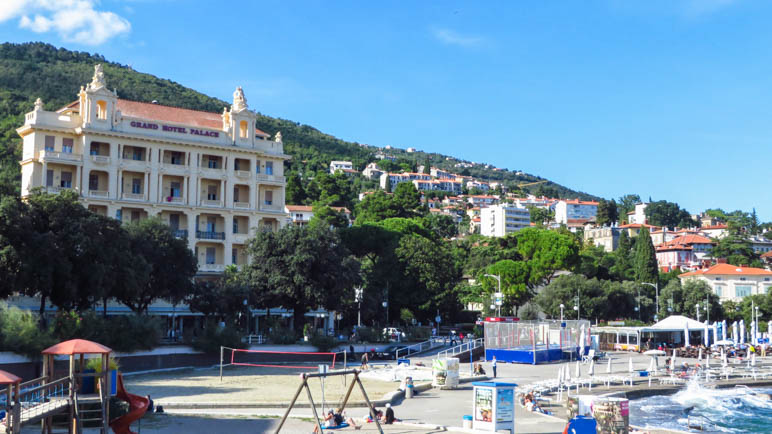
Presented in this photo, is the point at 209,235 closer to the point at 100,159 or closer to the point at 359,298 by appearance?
the point at 100,159

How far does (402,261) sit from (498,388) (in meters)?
49.4

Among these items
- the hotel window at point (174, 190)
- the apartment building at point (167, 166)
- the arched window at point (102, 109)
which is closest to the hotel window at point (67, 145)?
the apartment building at point (167, 166)

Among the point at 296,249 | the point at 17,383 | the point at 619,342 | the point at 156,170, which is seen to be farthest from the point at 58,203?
the point at 619,342

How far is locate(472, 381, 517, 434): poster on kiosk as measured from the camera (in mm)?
22797

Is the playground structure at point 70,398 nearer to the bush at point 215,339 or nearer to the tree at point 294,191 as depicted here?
the bush at point 215,339

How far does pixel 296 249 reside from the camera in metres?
56.2

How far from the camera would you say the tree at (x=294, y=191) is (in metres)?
141

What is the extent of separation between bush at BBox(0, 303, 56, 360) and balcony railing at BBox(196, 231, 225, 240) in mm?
31420

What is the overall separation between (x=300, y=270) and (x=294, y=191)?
3449 inches

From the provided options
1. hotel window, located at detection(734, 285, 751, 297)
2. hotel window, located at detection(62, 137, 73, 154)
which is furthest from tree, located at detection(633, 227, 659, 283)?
hotel window, located at detection(62, 137, 73, 154)

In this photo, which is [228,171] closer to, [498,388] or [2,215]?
[2,215]

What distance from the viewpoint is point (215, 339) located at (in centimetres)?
4694

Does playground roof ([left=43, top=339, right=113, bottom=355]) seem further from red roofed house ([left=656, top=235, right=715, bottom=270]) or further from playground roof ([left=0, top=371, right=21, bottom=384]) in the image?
red roofed house ([left=656, top=235, right=715, bottom=270])

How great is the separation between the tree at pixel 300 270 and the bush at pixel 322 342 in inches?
155
